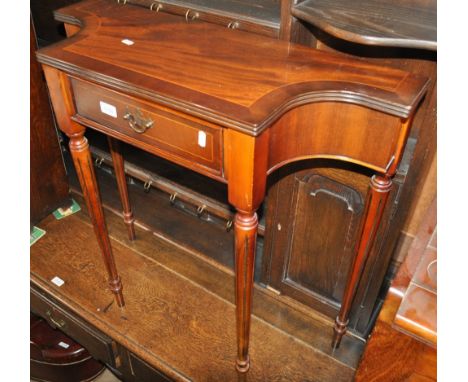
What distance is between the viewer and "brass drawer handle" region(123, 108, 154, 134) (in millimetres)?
953

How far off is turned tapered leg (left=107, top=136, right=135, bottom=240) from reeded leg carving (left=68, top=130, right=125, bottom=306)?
30 cm

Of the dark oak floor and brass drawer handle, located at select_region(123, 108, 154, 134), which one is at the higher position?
brass drawer handle, located at select_region(123, 108, 154, 134)

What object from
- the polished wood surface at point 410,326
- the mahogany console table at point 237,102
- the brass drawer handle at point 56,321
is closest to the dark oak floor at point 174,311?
the brass drawer handle at point 56,321

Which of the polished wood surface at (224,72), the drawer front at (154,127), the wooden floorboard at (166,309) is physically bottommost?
the wooden floorboard at (166,309)

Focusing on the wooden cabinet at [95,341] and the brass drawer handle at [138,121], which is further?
the wooden cabinet at [95,341]

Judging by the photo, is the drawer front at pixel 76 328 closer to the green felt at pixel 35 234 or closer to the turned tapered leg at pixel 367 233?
the green felt at pixel 35 234

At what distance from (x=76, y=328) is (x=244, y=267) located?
876 mm

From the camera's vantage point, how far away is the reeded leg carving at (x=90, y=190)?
3.83 feet

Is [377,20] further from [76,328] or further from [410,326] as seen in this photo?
[76,328]

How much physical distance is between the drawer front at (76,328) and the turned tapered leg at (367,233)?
756 millimetres

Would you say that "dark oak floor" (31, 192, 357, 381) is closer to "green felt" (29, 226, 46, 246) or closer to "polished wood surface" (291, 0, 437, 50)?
"green felt" (29, 226, 46, 246)

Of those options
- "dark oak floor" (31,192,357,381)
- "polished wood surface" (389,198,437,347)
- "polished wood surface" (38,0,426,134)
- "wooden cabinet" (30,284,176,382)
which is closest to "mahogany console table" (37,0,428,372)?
"polished wood surface" (38,0,426,134)

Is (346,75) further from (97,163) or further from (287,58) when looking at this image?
(97,163)

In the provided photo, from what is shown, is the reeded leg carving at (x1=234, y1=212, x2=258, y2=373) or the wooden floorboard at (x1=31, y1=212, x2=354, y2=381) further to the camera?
the wooden floorboard at (x1=31, y1=212, x2=354, y2=381)
